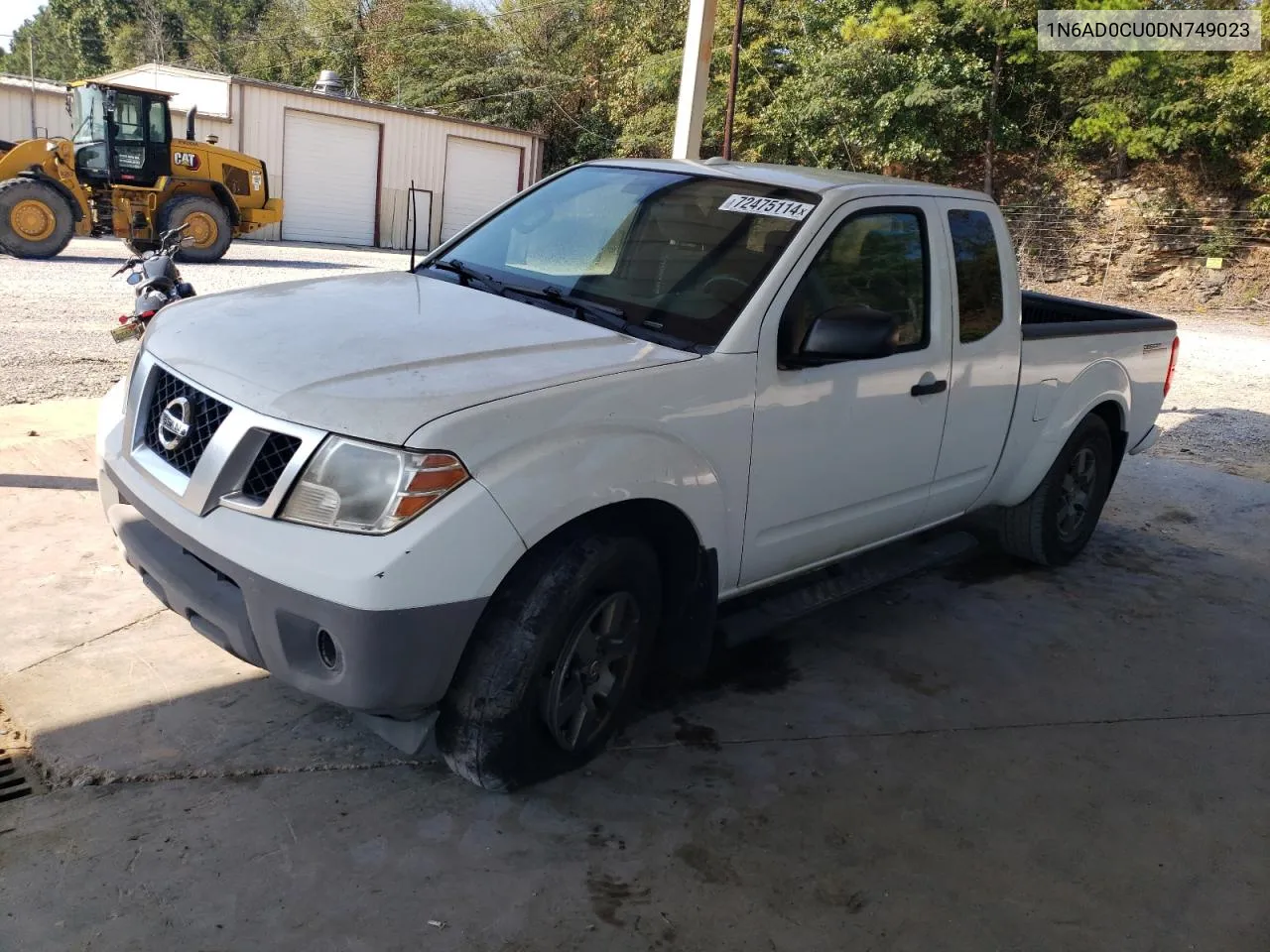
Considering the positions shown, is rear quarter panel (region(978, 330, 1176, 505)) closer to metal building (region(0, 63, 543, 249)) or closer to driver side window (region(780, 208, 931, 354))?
driver side window (region(780, 208, 931, 354))

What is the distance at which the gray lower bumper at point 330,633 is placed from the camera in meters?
2.58

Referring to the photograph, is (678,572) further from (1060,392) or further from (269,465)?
(1060,392)

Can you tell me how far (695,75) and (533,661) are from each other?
268 inches

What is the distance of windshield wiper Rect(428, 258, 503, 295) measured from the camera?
385 cm

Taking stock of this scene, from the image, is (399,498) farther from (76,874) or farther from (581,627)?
(76,874)

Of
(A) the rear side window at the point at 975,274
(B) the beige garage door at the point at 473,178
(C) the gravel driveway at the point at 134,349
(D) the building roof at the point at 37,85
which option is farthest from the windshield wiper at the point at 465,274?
(B) the beige garage door at the point at 473,178

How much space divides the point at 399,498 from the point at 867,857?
1.66 m

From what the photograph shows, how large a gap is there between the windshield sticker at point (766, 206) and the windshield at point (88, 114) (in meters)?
15.9

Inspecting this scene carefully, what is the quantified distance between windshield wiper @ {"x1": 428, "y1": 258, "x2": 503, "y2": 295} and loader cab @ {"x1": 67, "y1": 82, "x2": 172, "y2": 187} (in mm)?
14937

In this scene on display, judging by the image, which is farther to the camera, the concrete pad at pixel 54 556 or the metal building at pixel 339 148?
the metal building at pixel 339 148

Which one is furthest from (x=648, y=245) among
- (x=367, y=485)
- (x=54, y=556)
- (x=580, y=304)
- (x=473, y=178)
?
(x=473, y=178)

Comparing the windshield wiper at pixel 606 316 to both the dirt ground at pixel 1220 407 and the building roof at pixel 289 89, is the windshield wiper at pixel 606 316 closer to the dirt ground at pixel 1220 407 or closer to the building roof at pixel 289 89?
the dirt ground at pixel 1220 407

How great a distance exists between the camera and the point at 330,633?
2596 mm

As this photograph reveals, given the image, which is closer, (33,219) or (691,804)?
(691,804)
